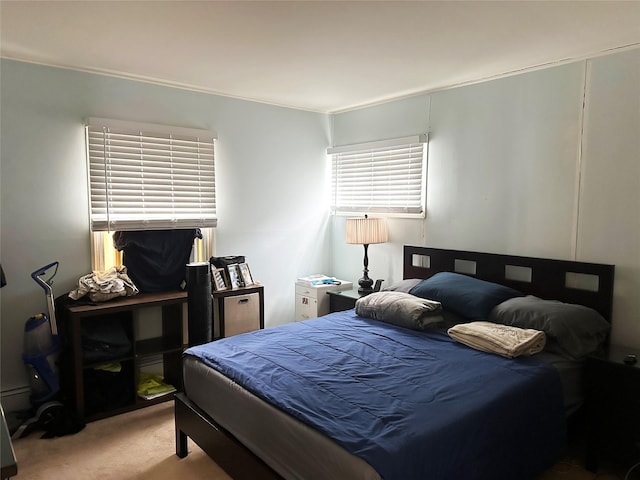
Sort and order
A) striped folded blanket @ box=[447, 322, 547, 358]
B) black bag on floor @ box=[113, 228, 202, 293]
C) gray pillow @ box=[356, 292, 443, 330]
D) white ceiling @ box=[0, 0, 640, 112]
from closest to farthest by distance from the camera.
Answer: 1. white ceiling @ box=[0, 0, 640, 112]
2. striped folded blanket @ box=[447, 322, 547, 358]
3. gray pillow @ box=[356, 292, 443, 330]
4. black bag on floor @ box=[113, 228, 202, 293]

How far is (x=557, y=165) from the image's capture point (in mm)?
3096

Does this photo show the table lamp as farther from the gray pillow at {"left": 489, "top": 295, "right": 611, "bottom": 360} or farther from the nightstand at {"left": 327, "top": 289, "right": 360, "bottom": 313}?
the gray pillow at {"left": 489, "top": 295, "right": 611, "bottom": 360}

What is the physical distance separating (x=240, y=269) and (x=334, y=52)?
6.49 feet

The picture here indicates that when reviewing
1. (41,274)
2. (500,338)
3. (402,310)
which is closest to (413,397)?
(500,338)

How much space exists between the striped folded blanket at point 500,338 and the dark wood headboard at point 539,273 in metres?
0.57

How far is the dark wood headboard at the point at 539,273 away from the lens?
2.84 meters

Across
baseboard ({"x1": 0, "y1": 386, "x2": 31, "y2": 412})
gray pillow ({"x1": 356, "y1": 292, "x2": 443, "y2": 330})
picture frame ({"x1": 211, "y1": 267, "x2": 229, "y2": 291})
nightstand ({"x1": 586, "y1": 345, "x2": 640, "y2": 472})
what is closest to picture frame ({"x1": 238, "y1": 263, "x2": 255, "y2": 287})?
picture frame ({"x1": 211, "y1": 267, "x2": 229, "y2": 291})

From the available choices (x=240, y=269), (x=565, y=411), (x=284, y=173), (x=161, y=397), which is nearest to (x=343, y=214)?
(x=284, y=173)

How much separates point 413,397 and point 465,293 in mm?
1280

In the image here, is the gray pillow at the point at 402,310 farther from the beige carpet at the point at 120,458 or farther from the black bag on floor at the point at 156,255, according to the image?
the black bag on floor at the point at 156,255

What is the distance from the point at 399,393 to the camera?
6.64 feet

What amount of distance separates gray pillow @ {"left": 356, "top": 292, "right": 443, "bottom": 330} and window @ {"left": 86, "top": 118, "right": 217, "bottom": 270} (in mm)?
1577

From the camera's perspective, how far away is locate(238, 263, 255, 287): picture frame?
3906 mm

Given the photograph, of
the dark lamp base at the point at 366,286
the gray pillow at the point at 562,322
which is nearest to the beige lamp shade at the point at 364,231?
the dark lamp base at the point at 366,286
